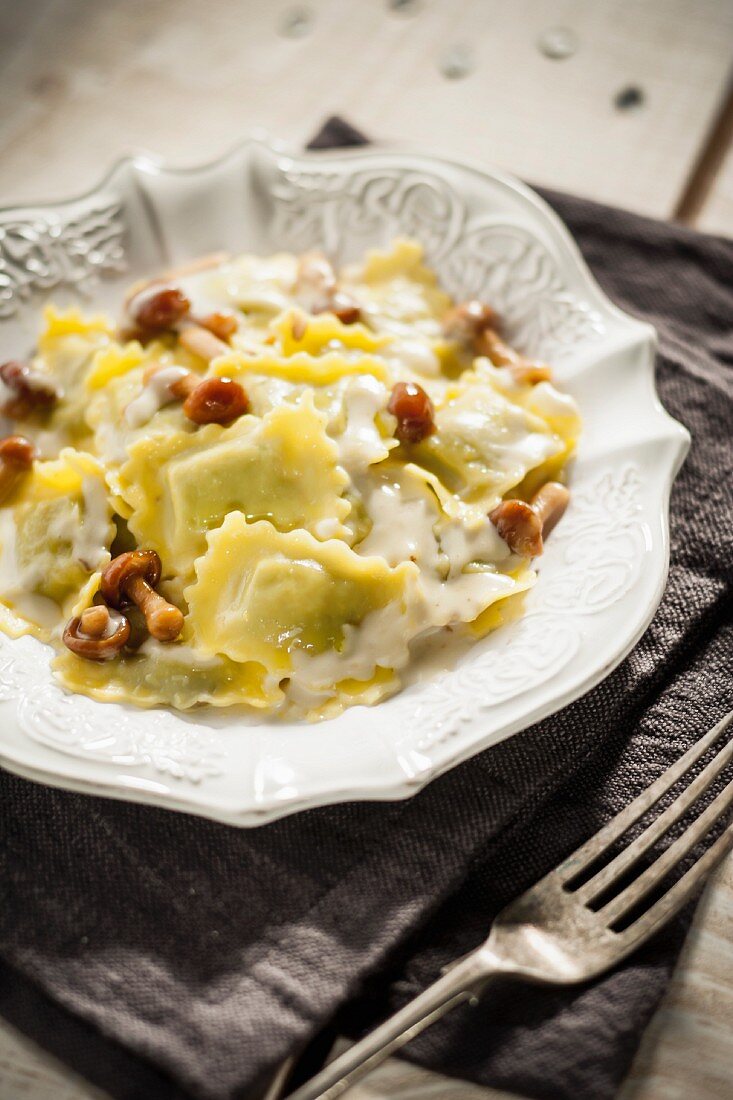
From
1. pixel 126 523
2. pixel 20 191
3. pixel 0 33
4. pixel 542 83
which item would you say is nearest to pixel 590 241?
pixel 542 83

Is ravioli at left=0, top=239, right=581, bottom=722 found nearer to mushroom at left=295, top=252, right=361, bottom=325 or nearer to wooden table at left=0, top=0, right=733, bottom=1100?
mushroom at left=295, top=252, right=361, bottom=325

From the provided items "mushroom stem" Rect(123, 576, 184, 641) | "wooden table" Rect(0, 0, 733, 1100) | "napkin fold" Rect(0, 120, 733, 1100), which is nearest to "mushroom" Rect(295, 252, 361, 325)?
"mushroom stem" Rect(123, 576, 184, 641)

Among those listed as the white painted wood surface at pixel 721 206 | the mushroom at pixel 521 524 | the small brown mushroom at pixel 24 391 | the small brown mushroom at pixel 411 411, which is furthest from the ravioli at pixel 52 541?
the white painted wood surface at pixel 721 206

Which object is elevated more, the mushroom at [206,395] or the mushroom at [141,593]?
the mushroom at [206,395]

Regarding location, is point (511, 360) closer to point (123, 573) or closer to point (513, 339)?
point (513, 339)

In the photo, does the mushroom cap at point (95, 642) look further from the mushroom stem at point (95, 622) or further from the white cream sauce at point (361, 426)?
the white cream sauce at point (361, 426)

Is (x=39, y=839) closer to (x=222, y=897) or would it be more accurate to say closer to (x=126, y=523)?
(x=222, y=897)
